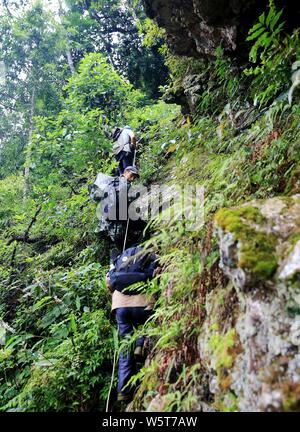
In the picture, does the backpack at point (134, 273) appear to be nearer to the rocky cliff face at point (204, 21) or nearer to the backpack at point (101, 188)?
the backpack at point (101, 188)

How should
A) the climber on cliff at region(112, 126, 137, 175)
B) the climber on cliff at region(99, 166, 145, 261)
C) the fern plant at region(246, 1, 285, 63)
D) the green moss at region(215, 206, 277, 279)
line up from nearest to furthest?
the green moss at region(215, 206, 277, 279) → the fern plant at region(246, 1, 285, 63) → the climber on cliff at region(99, 166, 145, 261) → the climber on cliff at region(112, 126, 137, 175)

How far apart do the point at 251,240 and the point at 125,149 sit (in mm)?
6124

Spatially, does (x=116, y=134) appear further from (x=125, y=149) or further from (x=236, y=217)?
(x=236, y=217)

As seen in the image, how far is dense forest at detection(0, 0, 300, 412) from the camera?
209 centimetres

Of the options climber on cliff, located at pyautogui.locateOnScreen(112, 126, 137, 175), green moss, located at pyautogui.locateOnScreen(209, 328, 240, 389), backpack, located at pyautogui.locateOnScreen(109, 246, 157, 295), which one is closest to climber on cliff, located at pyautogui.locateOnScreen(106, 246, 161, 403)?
backpack, located at pyautogui.locateOnScreen(109, 246, 157, 295)

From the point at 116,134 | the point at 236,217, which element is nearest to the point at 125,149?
the point at 116,134

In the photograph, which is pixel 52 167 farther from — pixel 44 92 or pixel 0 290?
pixel 44 92

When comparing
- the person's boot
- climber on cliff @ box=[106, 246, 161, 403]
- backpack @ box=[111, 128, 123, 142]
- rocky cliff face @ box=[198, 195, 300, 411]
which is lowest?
the person's boot

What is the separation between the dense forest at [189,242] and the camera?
6.86 feet

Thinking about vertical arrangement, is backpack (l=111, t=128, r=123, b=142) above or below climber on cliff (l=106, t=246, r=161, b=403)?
above

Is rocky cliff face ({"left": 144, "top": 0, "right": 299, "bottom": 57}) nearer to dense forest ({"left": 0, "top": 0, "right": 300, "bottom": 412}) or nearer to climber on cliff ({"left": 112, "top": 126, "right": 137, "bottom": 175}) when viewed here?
dense forest ({"left": 0, "top": 0, "right": 300, "bottom": 412})

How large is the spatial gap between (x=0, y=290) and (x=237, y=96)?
20.5 feet

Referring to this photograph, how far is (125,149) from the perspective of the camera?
7871 millimetres

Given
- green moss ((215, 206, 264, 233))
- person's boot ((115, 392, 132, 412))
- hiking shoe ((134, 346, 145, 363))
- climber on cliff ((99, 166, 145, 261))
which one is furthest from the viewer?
climber on cliff ((99, 166, 145, 261))
